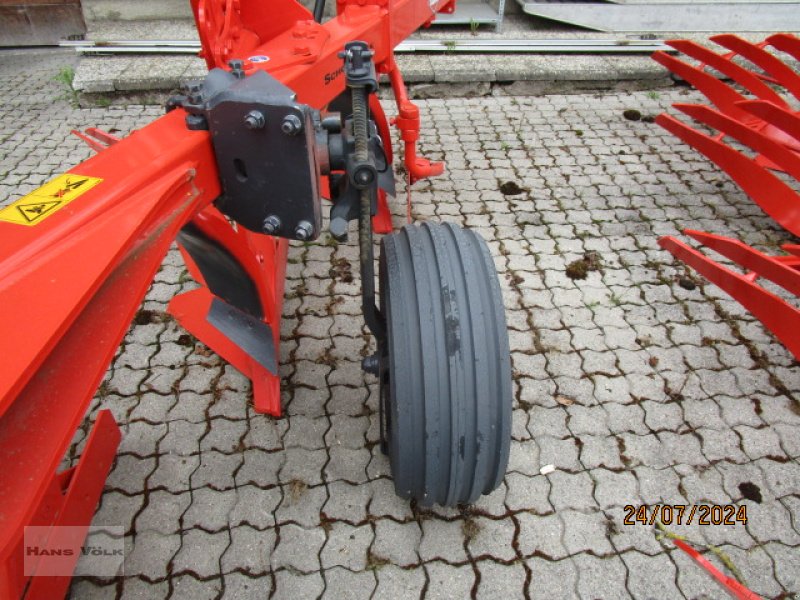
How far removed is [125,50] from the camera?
180 inches

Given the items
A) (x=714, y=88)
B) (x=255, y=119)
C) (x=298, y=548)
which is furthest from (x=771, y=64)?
(x=298, y=548)

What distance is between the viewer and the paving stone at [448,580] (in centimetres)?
161

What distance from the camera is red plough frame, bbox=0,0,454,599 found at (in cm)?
78

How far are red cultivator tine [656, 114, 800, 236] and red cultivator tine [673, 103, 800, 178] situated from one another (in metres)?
0.06

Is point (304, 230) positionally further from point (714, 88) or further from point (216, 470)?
point (714, 88)

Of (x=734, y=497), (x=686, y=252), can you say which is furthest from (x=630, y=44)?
(x=734, y=497)

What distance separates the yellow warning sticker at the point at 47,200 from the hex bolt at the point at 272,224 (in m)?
0.34

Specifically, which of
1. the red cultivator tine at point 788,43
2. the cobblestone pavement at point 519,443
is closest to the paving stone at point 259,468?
the cobblestone pavement at point 519,443

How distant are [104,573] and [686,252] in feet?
7.81

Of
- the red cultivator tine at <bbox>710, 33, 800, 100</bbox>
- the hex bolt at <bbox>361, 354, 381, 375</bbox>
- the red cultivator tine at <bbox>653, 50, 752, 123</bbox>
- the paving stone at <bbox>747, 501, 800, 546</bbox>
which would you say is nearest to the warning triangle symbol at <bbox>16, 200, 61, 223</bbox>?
the hex bolt at <bbox>361, 354, 381, 375</bbox>

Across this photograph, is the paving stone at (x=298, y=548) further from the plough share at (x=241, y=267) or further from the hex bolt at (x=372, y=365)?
the hex bolt at (x=372, y=365)

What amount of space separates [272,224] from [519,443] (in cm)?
122

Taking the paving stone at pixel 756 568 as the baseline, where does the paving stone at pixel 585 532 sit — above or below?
above

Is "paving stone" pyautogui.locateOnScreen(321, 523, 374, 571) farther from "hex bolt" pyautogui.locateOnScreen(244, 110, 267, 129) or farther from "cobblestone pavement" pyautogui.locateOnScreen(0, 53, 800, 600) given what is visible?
"hex bolt" pyautogui.locateOnScreen(244, 110, 267, 129)
